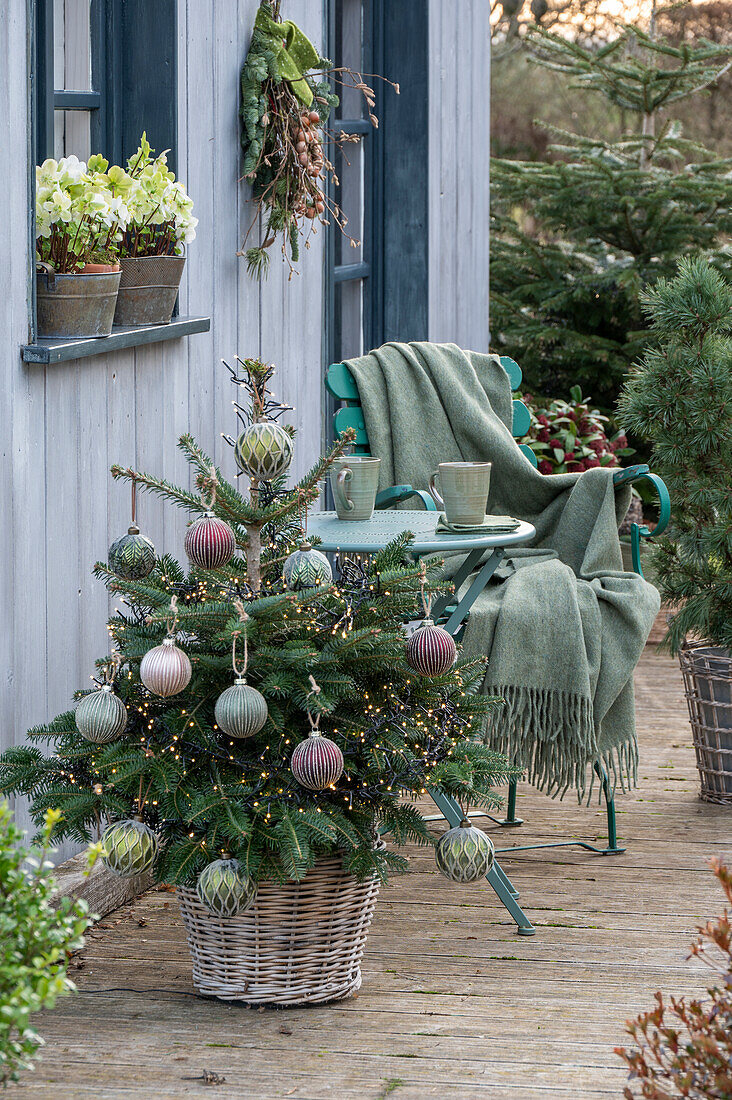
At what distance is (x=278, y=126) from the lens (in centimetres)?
326

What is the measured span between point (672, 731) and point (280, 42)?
7.57ft

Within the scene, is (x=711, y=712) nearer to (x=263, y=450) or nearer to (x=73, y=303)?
(x=263, y=450)

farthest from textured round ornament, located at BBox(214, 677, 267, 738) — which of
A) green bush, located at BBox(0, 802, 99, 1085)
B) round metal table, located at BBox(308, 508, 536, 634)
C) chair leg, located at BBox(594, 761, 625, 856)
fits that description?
chair leg, located at BBox(594, 761, 625, 856)

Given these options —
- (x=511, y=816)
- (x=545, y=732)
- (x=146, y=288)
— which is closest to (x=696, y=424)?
(x=545, y=732)

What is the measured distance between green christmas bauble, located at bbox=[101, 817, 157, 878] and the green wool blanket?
80cm

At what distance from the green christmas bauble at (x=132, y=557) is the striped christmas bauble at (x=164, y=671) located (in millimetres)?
278

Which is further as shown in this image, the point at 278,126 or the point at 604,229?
the point at 604,229

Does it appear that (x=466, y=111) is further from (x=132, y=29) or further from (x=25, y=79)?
(x=25, y=79)

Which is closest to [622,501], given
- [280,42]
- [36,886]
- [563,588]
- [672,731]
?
[563,588]

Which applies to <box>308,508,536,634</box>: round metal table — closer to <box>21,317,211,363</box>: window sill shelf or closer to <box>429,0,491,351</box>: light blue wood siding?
<box>21,317,211,363</box>: window sill shelf

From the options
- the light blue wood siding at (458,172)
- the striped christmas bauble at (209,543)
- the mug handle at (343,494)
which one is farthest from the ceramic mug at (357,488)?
the light blue wood siding at (458,172)

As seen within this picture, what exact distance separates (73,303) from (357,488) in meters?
0.75

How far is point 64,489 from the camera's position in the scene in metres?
2.50

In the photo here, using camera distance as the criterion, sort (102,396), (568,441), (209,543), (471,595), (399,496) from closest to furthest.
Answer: (209,543) < (102,396) < (471,595) < (399,496) < (568,441)
